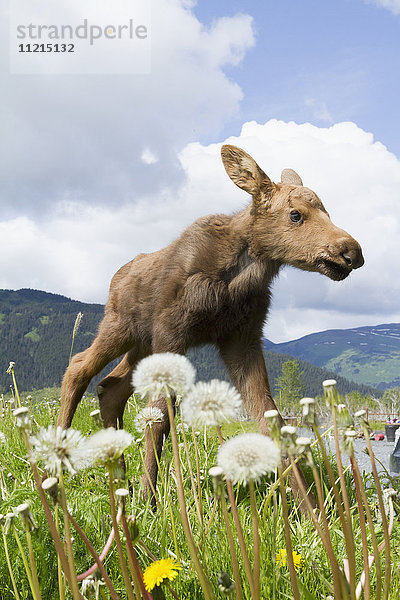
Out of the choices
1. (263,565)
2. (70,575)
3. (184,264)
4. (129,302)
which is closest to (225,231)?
(184,264)

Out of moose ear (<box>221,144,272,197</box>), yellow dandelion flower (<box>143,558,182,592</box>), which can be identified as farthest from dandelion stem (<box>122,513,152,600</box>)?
moose ear (<box>221,144,272,197</box>)

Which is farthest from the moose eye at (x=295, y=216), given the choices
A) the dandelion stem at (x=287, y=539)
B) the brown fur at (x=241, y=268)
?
the dandelion stem at (x=287, y=539)

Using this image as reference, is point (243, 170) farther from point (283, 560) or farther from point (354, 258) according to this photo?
point (283, 560)

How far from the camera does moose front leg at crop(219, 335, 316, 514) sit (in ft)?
13.1

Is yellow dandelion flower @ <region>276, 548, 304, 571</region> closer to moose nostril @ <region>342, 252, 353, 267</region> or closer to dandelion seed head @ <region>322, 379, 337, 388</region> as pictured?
dandelion seed head @ <region>322, 379, 337, 388</region>

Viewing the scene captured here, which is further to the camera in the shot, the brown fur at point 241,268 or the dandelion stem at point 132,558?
the brown fur at point 241,268

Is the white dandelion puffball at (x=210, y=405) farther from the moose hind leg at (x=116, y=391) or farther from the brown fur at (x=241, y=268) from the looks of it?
the moose hind leg at (x=116, y=391)

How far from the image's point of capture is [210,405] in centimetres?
122

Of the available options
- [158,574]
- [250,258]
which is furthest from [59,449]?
[250,258]

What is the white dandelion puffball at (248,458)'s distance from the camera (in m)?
1.09

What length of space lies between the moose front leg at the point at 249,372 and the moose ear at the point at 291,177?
4.97 ft

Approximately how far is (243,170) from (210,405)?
122 inches

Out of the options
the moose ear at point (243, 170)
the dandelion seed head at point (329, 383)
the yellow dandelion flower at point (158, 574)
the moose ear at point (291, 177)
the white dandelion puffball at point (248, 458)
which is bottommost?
the yellow dandelion flower at point (158, 574)

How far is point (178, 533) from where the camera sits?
2943 millimetres
